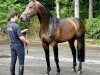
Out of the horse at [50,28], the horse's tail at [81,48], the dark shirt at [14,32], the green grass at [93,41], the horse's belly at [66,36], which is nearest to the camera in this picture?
the dark shirt at [14,32]

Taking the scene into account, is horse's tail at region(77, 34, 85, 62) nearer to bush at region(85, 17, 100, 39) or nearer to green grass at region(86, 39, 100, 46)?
green grass at region(86, 39, 100, 46)

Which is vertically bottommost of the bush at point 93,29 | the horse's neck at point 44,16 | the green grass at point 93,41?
the green grass at point 93,41

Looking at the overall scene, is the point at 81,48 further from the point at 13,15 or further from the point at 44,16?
the point at 13,15

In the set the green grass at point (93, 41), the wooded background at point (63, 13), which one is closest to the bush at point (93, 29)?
the wooded background at point (63, 13)

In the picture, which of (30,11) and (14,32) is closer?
(14,32)

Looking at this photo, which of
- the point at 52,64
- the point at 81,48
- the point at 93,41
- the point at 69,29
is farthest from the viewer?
the point at 93,41

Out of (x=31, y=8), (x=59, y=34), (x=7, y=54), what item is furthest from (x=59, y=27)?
(x=7, y=54)

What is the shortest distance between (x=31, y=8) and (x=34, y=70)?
221 cm

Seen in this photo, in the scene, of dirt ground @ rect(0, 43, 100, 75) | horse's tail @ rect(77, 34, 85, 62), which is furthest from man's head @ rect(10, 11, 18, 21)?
horse's tail @ rect(77, 34, 85, 62)

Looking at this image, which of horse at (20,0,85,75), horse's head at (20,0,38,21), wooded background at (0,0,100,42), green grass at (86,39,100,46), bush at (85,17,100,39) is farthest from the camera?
wooded background at (0,0,100,42)

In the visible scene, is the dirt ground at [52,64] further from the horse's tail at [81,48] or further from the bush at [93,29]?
the bush at [93,29]

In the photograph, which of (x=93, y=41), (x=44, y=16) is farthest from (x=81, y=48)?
(x=93, y=41)

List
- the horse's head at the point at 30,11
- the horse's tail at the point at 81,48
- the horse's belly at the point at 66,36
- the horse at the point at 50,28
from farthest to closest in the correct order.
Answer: the horse's tail at the point at 81,48 < the horse's belly at the point at 66,36 < the horse at the point at 50,28 < the horse's head at the point at 30,11

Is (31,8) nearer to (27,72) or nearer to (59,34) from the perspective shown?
(59,34)
